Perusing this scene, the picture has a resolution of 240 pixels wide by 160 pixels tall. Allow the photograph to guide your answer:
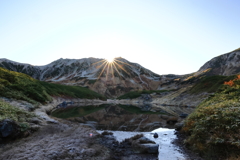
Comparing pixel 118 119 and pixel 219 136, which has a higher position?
pixel 219 136

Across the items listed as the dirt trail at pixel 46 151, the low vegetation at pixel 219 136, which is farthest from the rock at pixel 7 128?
the low vegetation at pixel 219 136

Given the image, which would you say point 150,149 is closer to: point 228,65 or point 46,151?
point 46,151

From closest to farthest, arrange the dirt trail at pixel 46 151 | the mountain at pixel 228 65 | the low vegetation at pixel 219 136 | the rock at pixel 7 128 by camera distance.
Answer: the dirt trail at pixel 46 151 → the low vegetation at pixel 219 136 → the rock at pixel 7 128 → the mountain at pixel 228 65

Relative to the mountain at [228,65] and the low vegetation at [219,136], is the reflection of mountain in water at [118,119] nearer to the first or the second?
the low vegetation at [219,136]

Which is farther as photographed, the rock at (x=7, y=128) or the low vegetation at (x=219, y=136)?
the rock at (x=7, y=128)

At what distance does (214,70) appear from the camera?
619 ft

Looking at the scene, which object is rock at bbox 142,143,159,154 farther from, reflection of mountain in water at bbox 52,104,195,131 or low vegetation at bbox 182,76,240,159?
reflection of mountain in water at bbox 52,104,195,131

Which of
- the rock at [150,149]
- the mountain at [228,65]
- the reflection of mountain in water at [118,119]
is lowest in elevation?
the reflection of mountain in water at [118,119]

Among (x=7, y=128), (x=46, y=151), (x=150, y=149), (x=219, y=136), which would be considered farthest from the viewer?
(x=150, y=149)

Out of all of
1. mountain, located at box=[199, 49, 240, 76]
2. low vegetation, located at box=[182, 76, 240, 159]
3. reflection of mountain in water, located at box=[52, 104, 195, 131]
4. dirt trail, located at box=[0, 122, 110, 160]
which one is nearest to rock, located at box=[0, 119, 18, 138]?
dirt trail, located at box=[0, 122, 110, 160]

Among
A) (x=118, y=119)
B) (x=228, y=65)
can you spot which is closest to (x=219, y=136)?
(x=118, y=119)

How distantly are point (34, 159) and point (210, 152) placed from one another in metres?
11.6

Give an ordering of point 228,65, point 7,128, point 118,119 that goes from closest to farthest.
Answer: point 7,128
point 118,119
point 228,65

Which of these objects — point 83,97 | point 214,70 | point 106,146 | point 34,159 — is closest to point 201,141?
point 106,146
